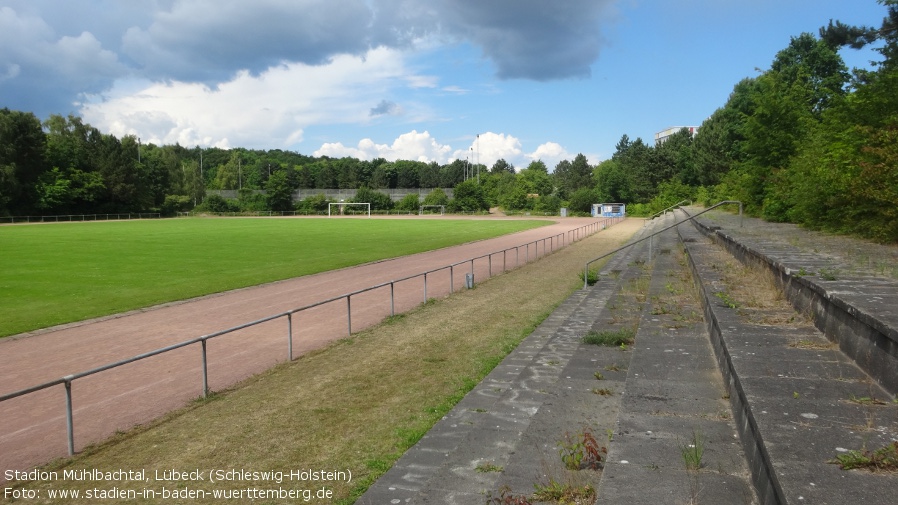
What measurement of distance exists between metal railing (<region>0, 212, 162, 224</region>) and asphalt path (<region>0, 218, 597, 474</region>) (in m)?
71.7

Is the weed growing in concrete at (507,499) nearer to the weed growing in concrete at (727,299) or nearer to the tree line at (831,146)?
the weed growing in concrete at (727,299)

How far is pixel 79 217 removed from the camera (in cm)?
8200

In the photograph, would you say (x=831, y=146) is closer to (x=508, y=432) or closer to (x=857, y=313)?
(x=857, y=313)

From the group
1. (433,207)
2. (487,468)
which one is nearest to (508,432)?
(487,468)

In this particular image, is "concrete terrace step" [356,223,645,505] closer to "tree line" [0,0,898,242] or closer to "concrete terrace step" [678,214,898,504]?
"concrete terrace step" [678,214,898,504]

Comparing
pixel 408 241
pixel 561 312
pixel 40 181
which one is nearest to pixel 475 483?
pixel 561 312

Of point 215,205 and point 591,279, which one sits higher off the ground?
point 215,205

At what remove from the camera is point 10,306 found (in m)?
16.7

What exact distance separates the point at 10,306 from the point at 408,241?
2697cm

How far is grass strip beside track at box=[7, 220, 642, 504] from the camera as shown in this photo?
5988 millimetres

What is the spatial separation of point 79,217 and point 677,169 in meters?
88.8

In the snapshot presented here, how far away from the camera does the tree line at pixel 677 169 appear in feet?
46.8

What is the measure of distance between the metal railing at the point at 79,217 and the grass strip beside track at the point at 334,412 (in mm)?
80133

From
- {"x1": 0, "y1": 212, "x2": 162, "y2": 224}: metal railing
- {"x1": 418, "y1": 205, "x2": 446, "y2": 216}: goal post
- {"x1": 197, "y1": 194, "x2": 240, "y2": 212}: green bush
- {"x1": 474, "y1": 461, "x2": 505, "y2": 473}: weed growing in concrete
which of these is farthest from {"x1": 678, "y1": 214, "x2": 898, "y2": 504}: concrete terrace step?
{"x1": 197, "y1": 194, "x2": 240, "y2": 212}: green bush
